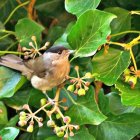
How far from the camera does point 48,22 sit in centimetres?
124

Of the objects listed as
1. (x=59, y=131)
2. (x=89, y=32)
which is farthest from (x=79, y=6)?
(x=59, y=131)

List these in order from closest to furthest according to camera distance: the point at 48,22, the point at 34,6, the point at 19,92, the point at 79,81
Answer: the point at 79,81 → the point at 19,92 → the point at 34,6 → the point at 48,22

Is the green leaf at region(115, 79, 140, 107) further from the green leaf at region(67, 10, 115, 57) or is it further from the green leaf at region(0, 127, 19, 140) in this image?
the green leaf at region(0, 127, 19, 140)

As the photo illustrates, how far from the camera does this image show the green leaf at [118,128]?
2.99ft

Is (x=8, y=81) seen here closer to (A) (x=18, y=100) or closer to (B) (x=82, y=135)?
(A) (x=18, y=100)

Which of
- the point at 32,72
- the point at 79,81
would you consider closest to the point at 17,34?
the point at 32,72

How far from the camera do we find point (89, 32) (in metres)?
0.88

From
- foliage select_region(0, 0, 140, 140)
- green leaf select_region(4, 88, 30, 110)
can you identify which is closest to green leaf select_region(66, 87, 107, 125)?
foliage select_region(0, 0, 140, 140)

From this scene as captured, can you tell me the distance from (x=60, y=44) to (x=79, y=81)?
0.41ft

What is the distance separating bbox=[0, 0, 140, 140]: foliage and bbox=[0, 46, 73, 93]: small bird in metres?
0.02

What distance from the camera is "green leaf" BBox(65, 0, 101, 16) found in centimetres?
87

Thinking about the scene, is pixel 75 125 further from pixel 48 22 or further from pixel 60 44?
→ pixel 48 22

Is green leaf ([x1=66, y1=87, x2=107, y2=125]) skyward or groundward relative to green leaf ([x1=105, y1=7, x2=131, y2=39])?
groundward

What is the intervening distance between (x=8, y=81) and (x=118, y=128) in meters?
0.27
